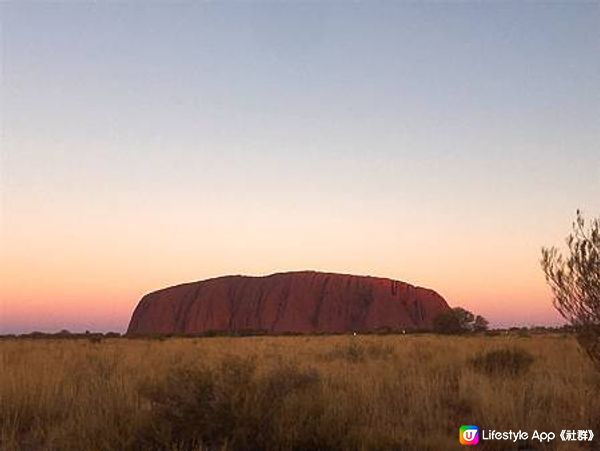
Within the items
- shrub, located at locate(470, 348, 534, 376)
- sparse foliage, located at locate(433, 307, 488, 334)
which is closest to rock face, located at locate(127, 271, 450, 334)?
sparse foliage, located at locate(433, 307, 488, 334)

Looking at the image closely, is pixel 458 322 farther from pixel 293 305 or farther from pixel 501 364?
pixel 501 364

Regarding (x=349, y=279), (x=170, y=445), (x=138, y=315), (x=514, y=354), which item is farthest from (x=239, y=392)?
(x=138, y=315)

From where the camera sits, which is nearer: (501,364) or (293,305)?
(501,364)

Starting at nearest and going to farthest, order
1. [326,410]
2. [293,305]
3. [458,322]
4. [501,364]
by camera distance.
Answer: [326,410], [501,364], [458,322], [293,305]

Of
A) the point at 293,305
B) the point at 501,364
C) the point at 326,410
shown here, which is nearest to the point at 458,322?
the point at 293,305

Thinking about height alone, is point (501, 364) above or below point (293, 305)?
below

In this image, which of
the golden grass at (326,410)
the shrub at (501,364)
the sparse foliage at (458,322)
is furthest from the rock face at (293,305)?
the golden grass at (326,410)
